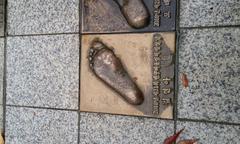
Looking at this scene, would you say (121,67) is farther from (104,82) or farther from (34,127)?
(34,127)

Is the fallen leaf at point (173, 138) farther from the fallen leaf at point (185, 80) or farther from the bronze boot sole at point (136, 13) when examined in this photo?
the bronze boot sole at point (136, 13)

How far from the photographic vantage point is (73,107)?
151 inches

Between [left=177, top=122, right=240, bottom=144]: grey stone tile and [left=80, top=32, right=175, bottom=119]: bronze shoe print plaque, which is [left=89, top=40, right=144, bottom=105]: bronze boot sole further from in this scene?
[left=177, top=122, right=240, bottom=144]: grey stone tile

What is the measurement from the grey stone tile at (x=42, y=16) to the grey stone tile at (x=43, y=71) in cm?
9

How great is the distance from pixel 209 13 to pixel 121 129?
134 cm

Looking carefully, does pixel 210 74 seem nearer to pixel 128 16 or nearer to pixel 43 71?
pixel 128 16

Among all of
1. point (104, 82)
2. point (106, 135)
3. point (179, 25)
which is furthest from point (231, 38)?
point (106, 135)

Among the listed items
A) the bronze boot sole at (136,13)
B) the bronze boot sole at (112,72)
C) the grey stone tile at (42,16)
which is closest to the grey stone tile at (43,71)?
the grey stone tile at (42,16)

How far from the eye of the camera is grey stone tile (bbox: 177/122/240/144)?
3043 millimetres

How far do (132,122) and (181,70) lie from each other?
684 millimetres

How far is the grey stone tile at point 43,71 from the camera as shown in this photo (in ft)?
12.6

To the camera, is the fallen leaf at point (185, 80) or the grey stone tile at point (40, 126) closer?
the fallen leaf at point (185, 80)

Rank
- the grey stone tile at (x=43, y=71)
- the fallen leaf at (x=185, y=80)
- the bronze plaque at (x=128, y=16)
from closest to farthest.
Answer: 1. the fallen leaf at (x=185, y=80)
2. the bronze plaque at (x=128, y=16)
3. the grey stone tile at (x=43, y=71)

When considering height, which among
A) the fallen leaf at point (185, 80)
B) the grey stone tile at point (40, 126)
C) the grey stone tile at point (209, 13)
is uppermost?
the grey stone tile at point (209, 13)
